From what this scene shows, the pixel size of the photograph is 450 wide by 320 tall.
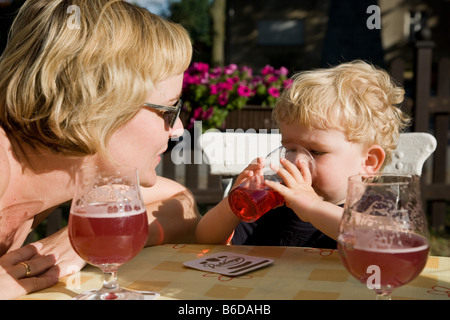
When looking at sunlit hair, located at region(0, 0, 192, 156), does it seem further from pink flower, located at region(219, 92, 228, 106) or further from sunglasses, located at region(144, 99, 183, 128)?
pink flower, located at region(219, 92, 228, 106)

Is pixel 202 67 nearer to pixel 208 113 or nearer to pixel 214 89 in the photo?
pixel 214 89

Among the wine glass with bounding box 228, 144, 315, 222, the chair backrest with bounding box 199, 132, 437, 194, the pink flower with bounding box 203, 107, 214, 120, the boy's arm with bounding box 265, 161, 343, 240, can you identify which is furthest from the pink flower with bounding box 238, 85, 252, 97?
the boy's arm with bounding box 265, 161, 343, 240

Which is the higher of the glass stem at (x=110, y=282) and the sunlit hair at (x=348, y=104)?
the sunlit hair at (x=348, y=104)

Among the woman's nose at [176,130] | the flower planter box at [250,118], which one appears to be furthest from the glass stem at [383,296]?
the flower planter box at [250,118]

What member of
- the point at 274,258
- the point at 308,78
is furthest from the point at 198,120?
the point at 274,258

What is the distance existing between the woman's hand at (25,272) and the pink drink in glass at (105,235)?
0.18 m

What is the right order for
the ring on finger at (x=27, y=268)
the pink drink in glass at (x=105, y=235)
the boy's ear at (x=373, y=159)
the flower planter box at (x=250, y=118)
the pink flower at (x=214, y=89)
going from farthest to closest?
the pink flower at (x=214, y=89)
the flower planter box at (x=250, y=118)
the boy's ear at (x=373, y=159)
the ring on finger at (x=27, y=268)
the pink drink in glass at (x=105, y=235)

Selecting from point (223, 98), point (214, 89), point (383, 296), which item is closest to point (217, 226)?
point (383, 296)

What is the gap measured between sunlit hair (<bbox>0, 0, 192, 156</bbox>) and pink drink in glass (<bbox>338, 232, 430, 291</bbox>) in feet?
Answer: 2.99

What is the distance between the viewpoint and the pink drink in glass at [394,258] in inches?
37.9

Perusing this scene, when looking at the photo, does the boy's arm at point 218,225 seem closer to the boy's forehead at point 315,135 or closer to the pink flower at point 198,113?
the boy's forehead at point 315,135

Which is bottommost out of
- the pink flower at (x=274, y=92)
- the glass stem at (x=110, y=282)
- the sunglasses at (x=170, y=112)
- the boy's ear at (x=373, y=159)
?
the glass stem at (x=110, y=282)

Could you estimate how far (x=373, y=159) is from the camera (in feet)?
7.34

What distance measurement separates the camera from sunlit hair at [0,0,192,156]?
150 centimetres
